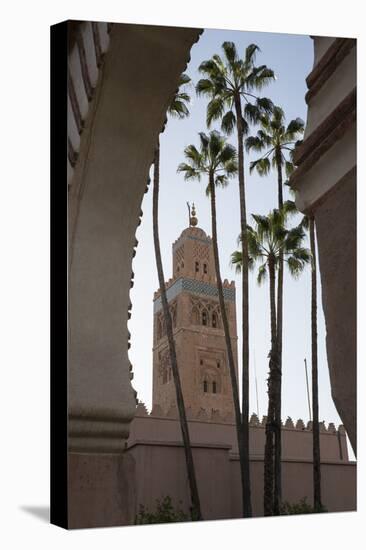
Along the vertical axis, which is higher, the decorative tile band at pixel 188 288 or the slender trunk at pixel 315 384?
the decorative tile band at pixel 188 288

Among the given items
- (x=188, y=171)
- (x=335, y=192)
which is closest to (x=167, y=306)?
(x=188, y=171)

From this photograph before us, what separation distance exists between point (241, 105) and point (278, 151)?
577 millimetres

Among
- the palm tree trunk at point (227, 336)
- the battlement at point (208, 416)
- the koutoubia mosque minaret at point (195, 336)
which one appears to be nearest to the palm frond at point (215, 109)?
the palm tree trunk at point (227, 336)

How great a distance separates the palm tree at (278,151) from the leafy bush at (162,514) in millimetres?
902

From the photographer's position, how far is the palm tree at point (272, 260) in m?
7.33

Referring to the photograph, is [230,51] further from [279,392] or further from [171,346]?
[279,392]

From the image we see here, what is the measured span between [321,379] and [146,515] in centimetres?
202

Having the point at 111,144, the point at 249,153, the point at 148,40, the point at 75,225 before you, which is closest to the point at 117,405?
the point at 75,225

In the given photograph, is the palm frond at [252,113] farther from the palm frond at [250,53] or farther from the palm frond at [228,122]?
the palm frond at [250,53]

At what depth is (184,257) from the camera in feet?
25.2

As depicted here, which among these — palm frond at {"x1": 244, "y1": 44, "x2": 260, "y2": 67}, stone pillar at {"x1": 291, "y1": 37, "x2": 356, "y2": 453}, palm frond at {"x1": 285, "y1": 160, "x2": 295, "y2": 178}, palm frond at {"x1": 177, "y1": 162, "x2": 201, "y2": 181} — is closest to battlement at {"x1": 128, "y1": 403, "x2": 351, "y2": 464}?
palm frond at {"x1": 177, "y1": 162, "x2": 201, "y2": 181}

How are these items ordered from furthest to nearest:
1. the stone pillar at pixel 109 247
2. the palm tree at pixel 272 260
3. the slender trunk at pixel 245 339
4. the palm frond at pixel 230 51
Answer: the slender trunk at pixel 245 339 → the palm tree at pixel 272 260 → the palm frond at pixel 230 51 → the stone pillar at pixel 109 247

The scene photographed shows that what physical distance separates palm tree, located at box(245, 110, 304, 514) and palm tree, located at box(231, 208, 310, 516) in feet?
0.16

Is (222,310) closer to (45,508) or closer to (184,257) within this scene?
(184,257)
